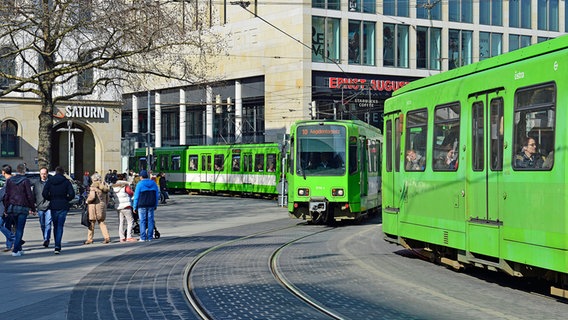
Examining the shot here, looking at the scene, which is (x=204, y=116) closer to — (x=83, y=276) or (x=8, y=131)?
(x=8, y=131)

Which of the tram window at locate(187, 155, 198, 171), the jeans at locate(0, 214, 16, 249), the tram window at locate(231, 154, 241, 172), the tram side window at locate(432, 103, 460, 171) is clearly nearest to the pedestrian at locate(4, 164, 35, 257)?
the jeans at locate(0, 214, 16, 249)

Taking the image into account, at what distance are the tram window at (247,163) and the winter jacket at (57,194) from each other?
27.9m

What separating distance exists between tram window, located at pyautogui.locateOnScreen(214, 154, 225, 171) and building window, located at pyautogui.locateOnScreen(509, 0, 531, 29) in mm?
26799

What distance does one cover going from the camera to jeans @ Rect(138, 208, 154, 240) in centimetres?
2027

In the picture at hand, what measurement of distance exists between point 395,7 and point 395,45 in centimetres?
258

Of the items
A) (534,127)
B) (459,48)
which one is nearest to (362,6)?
(459,48)

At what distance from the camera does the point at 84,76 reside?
110 ft

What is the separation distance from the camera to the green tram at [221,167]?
43.6 m

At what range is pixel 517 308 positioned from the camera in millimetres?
10133

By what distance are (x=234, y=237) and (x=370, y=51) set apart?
39.5 metres

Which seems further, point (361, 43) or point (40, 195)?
point (361, 43)

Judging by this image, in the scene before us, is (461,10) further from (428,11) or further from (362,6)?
(362,6)

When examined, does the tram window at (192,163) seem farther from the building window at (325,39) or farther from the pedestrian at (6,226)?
the pedestrian at (6,226)

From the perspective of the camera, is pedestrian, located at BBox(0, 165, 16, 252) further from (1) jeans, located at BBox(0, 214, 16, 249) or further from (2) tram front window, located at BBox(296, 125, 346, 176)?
(2) tram front window, located at BBox(296, 125, 346, 176)
